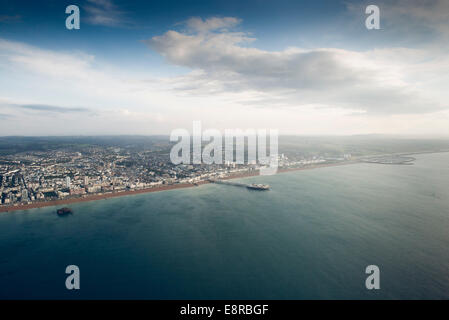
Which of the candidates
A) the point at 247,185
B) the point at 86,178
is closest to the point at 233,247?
the point at 247,185

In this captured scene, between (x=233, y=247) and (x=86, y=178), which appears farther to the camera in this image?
(x=86, y=178)

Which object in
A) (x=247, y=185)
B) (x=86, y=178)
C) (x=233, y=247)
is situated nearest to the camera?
(x=233, y=247)

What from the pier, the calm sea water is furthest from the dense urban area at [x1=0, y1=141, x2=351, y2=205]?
the calm sea water

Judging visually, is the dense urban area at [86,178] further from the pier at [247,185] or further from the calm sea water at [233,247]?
the calm sea water at [233,247]

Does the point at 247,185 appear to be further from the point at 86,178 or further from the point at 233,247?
the point at 86,178

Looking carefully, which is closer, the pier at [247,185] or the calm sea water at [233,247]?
the calm sea water at [233,247]

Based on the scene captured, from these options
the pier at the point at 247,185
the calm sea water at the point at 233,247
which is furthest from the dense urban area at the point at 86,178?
the calm sea water at the point at 233,247

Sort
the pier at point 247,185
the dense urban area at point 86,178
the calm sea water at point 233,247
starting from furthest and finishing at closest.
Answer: the pier at point 247,185, the dense urban area at point 86,178, the calm sea water at point 233,247

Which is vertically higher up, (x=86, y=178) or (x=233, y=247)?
(x=86, y=178)
